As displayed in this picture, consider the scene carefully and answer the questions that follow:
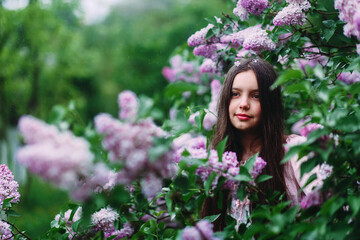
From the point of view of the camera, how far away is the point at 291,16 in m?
1.58

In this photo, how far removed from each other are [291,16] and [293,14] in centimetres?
1

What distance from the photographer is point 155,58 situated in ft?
54.6

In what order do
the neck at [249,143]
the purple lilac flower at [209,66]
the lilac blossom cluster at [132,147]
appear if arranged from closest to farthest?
the lilac blossom cluster at [132,147], the neck at [249,143], the purple lilac flower at [209,66]

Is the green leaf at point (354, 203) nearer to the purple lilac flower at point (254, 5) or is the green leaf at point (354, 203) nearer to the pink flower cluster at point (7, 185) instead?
the purple lilac flower at point (254, 5)

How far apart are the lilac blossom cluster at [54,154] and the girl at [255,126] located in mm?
910

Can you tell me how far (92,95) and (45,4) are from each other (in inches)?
538

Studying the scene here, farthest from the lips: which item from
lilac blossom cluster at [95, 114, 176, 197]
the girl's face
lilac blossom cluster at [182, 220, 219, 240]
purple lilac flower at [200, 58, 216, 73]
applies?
lilac blossom cluster at [95, 114, 176, 197]

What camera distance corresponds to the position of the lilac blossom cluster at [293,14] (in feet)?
5.17

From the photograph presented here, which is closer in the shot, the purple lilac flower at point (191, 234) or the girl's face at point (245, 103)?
the purple lilac flower at point (191, 234)

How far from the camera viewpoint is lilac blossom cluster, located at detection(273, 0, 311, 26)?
62.1 inches

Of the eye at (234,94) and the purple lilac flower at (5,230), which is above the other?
the eye at (234,94)

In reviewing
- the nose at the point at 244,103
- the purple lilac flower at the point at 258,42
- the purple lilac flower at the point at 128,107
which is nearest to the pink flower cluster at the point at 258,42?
the purple lilac flower at the point at 258,42

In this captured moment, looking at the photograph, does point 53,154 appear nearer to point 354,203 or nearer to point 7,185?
point 354,203

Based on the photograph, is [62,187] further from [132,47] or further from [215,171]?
[132,47]
